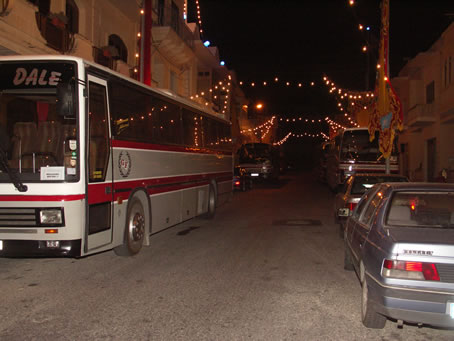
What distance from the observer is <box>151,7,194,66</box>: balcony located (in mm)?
20414

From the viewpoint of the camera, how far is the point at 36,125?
21.4ft

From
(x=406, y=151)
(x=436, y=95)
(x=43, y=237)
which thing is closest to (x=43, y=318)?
(x=43, y=237)

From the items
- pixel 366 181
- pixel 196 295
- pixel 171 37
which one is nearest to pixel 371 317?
pixel 196 295

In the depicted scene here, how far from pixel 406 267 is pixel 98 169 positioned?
4.65m

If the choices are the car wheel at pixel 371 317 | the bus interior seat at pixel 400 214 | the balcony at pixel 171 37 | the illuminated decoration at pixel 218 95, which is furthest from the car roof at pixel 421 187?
the illuminated decoration at pixel 218 95

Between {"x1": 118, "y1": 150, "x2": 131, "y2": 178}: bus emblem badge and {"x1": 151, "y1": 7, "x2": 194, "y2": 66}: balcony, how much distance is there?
1399cm

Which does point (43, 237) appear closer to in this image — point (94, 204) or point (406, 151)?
point (94, 204)

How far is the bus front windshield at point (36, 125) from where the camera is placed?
6.18 meters

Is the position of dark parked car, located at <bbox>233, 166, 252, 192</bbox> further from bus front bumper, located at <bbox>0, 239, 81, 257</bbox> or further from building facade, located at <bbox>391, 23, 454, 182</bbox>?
bus front bumper, located at <bbox>0, 239, 81, 257</bbox>

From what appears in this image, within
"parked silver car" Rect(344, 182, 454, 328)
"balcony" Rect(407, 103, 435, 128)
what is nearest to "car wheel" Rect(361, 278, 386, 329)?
"parked silver car" Rect(344, 182, 454, 328)

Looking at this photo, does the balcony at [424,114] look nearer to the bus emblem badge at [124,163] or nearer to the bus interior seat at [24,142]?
the bus emblem badge at [124,163]

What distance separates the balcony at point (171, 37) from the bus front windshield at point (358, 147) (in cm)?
963

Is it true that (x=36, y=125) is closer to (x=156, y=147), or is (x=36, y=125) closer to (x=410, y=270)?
(x=156, y=147)

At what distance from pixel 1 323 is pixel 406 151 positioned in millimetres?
33958
